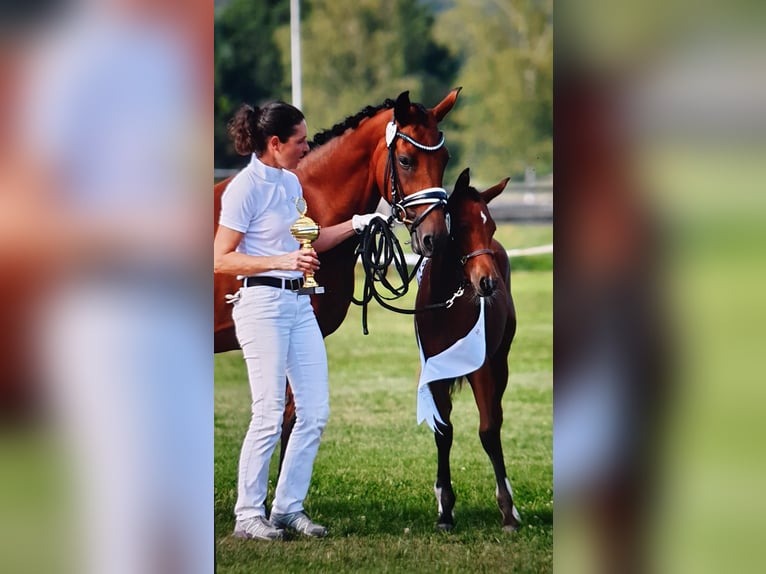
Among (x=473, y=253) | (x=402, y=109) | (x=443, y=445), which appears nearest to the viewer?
(x=402, y=109)

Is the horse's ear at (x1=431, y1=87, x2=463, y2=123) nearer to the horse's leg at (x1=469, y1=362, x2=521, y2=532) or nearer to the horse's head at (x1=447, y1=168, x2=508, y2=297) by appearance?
the horse's head at (x1=447, y1=168, x2=508, y2=297)

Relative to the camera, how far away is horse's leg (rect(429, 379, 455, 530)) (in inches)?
177

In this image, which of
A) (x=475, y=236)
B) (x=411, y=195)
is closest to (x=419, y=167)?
(x=411, y=195)

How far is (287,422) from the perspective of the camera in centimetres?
447

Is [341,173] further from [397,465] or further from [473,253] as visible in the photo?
[397,465]

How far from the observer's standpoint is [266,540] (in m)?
4.41

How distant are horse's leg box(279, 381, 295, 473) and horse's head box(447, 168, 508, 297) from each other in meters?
0.87

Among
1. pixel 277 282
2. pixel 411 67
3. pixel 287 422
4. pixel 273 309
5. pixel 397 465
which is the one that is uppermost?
pixel 411 67

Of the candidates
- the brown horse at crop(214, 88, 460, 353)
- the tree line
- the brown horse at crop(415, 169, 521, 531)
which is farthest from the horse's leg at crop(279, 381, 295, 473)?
the tree line

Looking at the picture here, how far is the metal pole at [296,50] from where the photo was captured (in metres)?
4.37

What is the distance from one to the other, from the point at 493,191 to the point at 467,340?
607 millimetres
